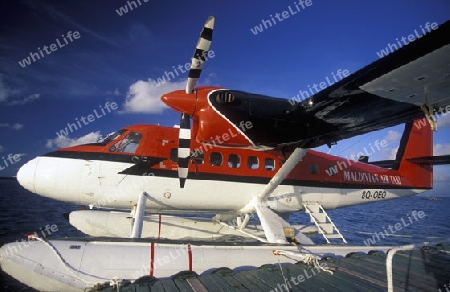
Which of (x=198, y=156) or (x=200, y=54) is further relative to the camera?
(x=198, y=156)

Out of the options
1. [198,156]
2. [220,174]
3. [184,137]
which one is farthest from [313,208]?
[184,137]

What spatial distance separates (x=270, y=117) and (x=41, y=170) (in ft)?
23.2

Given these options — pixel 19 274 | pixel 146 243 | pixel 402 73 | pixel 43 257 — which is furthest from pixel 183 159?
pixel 402 73

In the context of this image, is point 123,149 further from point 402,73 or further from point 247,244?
point 402,73

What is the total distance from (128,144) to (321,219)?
7591 millimetres

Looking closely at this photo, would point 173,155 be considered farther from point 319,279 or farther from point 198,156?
point 319,279

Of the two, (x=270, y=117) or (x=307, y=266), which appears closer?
(x=307, y=266)

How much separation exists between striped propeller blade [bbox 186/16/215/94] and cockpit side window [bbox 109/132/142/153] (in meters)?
2.75

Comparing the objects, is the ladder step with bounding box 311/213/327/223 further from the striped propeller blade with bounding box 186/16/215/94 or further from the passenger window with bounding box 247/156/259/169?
the striped propeller blade with bounding box 186/16/215/94

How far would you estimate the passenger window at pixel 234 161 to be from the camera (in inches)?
343

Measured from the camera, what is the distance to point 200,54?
18.7ft

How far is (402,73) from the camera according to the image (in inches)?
174

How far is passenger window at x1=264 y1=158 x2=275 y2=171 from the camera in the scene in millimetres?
9107

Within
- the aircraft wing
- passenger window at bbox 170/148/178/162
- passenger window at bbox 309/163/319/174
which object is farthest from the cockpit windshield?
passenger window at bbox 309/163/319/174
